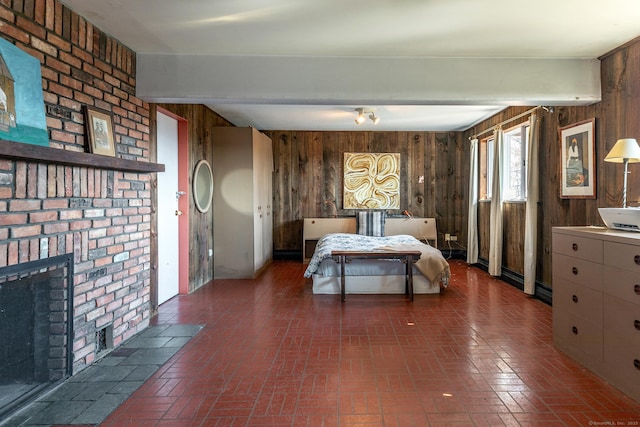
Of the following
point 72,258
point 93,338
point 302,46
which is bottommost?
point 93,338

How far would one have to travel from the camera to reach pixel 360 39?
2898 mm

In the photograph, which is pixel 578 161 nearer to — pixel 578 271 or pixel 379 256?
pixel 578 271

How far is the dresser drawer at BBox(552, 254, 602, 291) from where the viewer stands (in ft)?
7.73

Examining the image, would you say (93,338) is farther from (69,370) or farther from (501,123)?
(501,123)

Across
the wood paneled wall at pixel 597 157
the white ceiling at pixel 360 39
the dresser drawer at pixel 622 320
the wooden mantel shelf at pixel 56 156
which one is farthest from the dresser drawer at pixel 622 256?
the wooden mantel shelf at pixel 56 156

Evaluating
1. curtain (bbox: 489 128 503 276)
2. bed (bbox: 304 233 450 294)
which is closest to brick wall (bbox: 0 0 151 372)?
bed (bbox: 304 233 450 294)

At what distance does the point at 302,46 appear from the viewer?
305cm

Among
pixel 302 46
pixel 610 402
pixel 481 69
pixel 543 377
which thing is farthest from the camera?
pixel 481 69

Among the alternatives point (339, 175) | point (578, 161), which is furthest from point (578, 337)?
point (339, 175)

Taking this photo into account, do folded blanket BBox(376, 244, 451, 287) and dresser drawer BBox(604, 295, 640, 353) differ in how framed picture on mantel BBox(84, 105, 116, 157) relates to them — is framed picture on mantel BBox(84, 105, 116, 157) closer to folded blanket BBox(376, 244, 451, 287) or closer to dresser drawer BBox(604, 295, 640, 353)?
folded blanket BBox(376, 244, 451, 287)

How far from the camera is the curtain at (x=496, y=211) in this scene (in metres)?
5.04

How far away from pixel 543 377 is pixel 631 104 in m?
2.35

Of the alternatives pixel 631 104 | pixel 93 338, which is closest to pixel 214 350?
pixel 93 338

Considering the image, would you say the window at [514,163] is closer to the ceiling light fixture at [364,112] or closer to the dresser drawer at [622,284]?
the ceiling light fixture at [364,112]
